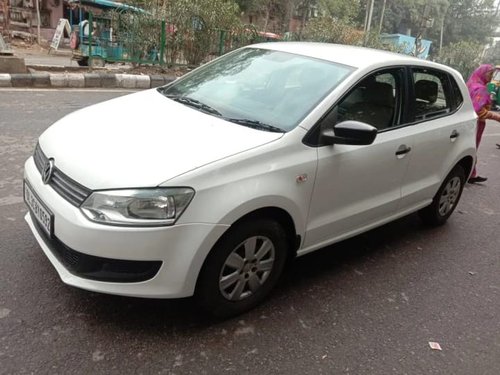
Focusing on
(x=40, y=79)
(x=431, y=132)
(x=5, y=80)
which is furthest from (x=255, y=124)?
(x=40, y=79)

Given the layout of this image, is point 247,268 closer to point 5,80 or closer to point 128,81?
point 5,80

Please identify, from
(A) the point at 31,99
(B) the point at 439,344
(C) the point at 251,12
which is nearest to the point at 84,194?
(B) the point at 439,344

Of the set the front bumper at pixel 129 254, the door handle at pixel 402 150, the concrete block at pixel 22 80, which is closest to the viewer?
the front bumper at pixel 129 254

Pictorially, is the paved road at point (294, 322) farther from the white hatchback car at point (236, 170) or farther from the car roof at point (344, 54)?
the car roof at point (344, 54)

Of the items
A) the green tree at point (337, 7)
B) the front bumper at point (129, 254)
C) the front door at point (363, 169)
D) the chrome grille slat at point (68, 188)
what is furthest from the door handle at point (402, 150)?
the green tree at point (337, 7)

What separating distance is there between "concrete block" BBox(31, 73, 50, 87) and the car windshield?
6789mm

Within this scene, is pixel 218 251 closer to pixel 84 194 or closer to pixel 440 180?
pixel 84 194

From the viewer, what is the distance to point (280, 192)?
110 inches

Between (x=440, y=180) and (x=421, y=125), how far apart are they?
70 centimetres

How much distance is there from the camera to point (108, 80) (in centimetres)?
1078

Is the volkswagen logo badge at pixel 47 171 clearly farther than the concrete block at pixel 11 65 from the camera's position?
No

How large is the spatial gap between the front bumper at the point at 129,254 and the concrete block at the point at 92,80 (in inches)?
335

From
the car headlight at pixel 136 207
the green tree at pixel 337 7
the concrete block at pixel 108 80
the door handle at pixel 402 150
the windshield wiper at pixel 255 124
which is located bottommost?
the concrete block at pixel 108 80

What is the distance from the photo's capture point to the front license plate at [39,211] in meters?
2.60
